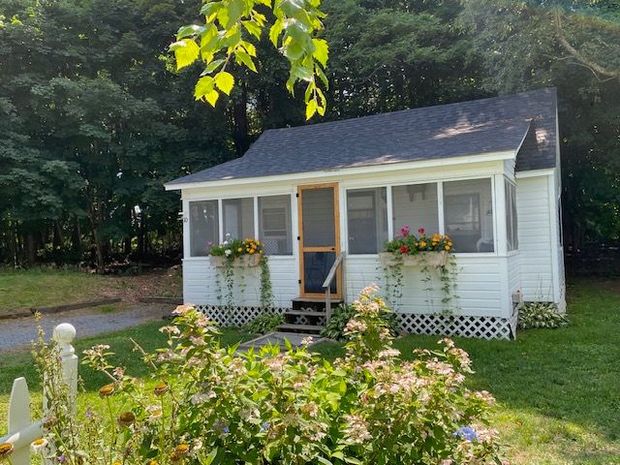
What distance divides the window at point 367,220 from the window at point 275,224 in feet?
3.85

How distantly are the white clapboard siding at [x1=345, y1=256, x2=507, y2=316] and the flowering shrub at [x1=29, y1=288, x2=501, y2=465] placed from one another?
217 inches

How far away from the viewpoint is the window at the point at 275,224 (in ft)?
29.3

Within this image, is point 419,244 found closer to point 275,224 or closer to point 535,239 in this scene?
point 275,224

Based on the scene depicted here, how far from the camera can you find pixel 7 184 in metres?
14.6

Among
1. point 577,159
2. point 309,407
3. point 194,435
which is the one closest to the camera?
point 309,407

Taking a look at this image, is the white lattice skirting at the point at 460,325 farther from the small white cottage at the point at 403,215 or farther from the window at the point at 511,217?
the window at the point at 511,217

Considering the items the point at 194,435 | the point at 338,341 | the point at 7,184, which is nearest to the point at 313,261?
the point at 338,341

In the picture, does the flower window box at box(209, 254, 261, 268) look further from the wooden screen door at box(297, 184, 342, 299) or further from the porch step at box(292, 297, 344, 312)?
the porch step at box(292, 297, 344, 312)

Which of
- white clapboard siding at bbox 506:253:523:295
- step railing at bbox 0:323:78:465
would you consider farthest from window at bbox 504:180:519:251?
step railing at bbox 0:323:78:465

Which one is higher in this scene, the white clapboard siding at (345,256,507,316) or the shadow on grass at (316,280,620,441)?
the white clapboard siding at (345,256,507,316)

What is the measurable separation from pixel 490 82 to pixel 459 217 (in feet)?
26.3

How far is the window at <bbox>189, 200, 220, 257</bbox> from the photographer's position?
952 centimetres

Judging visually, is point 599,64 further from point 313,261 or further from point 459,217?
point 313,261

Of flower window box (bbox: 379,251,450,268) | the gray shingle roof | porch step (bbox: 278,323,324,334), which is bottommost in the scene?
porch step (bbox: 278,323,324,334)
